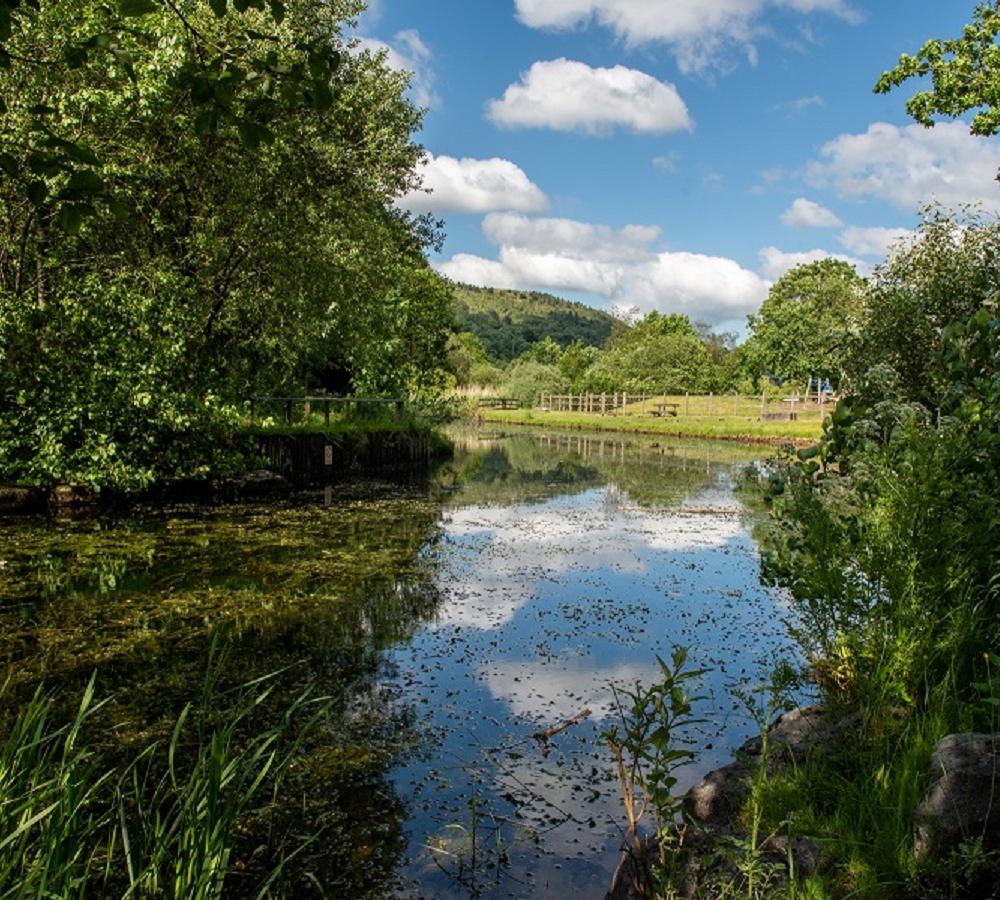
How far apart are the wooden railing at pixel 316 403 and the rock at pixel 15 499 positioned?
189 inches

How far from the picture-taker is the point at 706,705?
591cm

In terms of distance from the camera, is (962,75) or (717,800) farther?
(962,75)

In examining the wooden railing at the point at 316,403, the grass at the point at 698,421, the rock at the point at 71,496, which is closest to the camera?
the rock at the point at 71,496

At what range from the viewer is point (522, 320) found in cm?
13712

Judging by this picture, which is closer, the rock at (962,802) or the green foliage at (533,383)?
the rock at (962,802)

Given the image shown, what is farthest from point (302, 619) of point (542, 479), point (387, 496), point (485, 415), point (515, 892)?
point (485, 415)

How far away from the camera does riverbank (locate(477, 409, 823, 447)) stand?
115ft

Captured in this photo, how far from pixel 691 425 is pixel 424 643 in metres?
36.0

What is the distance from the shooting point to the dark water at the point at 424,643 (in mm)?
4145

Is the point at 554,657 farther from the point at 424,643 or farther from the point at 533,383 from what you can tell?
the point at 533,383

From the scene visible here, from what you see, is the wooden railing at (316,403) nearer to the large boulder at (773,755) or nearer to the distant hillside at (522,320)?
the large boulder at (773,755)

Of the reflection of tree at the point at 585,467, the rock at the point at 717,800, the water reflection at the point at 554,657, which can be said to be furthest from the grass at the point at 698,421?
the rock at the point at 717,800

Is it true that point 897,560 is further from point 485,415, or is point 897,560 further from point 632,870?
point 485,415

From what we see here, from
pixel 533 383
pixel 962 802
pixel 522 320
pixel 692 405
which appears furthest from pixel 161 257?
pixel 522 320
